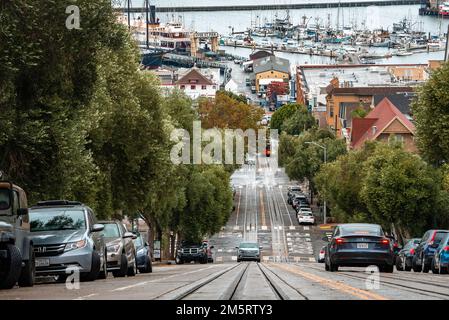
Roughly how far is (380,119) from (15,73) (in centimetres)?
9613

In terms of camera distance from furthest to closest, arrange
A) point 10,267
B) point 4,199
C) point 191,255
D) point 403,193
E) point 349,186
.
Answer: point 349,186 → point 403,193 → point 191,255 → point 4,199 → point 10,267

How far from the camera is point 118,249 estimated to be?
108 feet

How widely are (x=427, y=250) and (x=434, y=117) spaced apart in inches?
905

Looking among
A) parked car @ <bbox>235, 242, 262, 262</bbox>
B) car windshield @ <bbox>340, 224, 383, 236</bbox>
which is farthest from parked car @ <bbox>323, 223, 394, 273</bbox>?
parked car @ <bbox>235, 242, 262, 262</bbox>

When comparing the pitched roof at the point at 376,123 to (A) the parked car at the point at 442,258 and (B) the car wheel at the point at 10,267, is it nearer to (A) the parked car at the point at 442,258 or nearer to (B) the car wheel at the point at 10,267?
(A) the parked car at the point at 442,258

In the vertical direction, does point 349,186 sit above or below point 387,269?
above

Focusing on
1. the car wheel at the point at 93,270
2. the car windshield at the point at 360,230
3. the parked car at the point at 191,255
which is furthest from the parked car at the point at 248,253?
the car wheel at the point at 93,270

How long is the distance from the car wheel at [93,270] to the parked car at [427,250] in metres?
14.5

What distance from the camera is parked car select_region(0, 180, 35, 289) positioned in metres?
23.3

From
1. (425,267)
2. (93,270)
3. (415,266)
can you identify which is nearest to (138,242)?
(425,267)

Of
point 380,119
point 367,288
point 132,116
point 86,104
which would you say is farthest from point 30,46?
point 380,119

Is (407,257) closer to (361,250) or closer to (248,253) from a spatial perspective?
(361,250)

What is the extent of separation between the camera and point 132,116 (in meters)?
53.2
